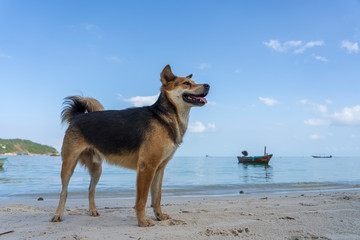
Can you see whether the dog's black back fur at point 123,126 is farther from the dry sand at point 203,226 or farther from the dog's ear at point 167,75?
the dry sand at point 203,226

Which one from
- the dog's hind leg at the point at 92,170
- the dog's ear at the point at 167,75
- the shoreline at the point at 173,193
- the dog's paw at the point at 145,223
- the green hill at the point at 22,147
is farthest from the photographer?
the green hill at the point at 22,147

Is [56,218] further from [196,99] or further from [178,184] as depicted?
[178,184]

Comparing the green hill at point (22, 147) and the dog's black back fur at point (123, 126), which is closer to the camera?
the dog's black back fur at point (123, 126)

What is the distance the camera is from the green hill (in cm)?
15124

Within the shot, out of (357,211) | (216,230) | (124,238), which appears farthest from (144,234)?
(357,211)

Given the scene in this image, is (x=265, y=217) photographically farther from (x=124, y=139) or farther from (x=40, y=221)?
(x=40, y=221)

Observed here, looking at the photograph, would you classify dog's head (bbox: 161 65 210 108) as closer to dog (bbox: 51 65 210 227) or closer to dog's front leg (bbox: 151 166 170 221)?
dog (bbox: 51 65 210 227)

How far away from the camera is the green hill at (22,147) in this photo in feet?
496

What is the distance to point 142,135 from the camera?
4.58 meters

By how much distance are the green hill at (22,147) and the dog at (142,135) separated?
165971 mm

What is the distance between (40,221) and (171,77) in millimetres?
3423

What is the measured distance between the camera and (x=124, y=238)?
3.67 meters

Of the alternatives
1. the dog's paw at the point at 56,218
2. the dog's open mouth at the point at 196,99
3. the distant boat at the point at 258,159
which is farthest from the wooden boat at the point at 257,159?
the dog's paw at the point at 56,218

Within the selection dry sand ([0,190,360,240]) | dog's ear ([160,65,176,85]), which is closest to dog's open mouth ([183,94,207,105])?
dog's ear ([160,65,176,85])
